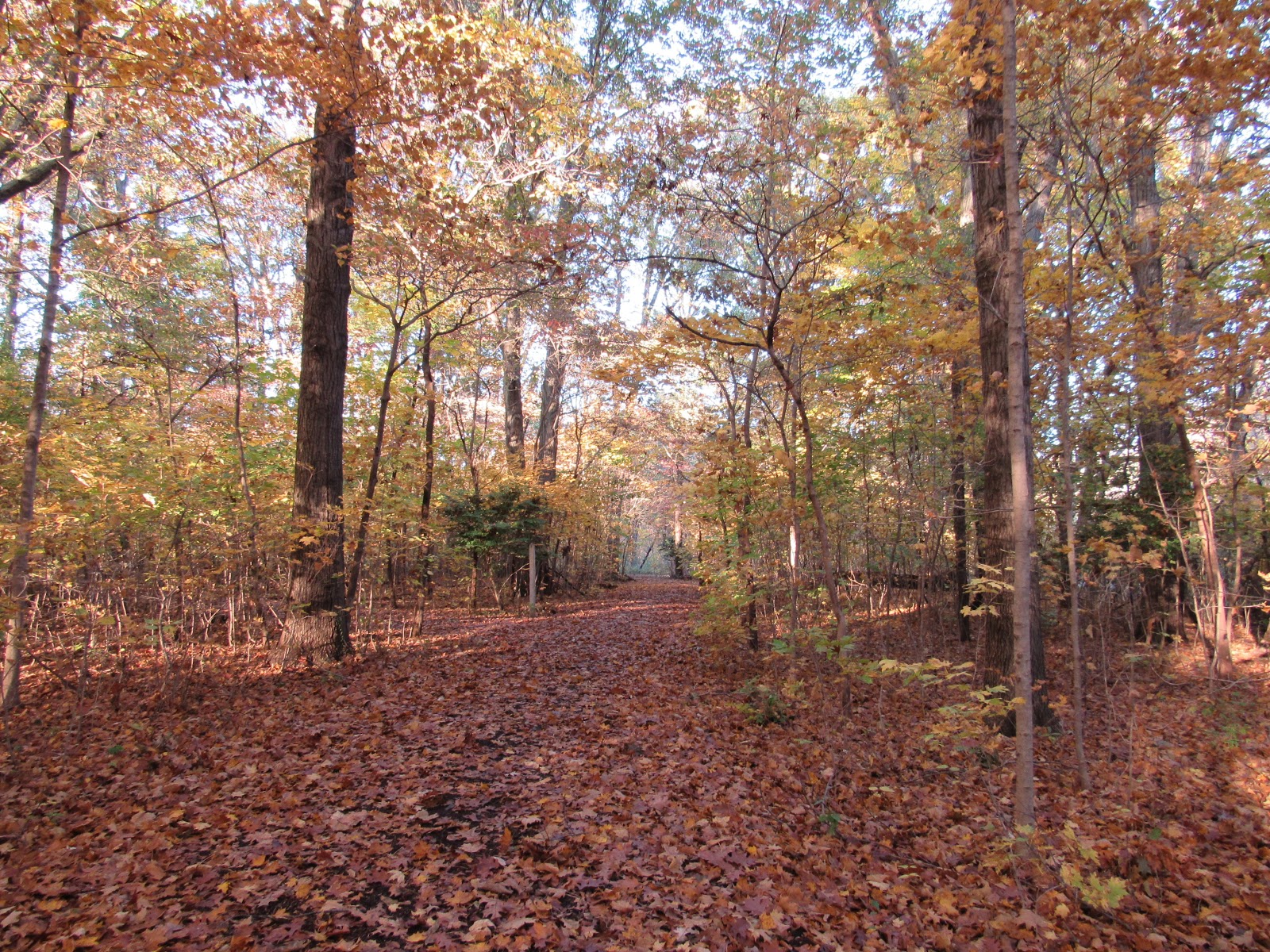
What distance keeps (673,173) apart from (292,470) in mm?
6043

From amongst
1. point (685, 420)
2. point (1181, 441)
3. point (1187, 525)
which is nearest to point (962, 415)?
point (1181, 441)

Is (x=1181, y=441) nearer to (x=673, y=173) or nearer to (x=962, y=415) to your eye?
(x=962, y=415)

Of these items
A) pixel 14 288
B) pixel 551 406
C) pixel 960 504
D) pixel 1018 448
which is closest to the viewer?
pixel 1018 448

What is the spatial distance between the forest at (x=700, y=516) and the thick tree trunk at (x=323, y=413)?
5cm

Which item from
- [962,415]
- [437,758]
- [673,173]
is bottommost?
[437,758]

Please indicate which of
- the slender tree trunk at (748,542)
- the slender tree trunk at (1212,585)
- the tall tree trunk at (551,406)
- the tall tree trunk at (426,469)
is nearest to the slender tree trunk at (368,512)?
the tall tree trunk at (426,469)

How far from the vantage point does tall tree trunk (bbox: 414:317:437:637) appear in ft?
28.5

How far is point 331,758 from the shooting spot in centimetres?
430

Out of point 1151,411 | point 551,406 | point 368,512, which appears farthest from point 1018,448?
point 551,406

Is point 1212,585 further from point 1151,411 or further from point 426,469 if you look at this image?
point 426,469

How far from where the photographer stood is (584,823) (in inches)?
145

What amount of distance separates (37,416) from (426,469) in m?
5.82

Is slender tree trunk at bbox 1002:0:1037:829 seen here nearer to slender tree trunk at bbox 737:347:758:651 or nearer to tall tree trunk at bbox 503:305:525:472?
slender tree trunk at bbox 737:347:758:651

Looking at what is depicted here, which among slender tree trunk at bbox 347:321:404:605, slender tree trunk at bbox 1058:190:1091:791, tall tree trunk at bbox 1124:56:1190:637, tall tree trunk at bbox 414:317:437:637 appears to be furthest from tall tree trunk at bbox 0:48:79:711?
tall tree trunk at bbox 1124:56:1190:637
